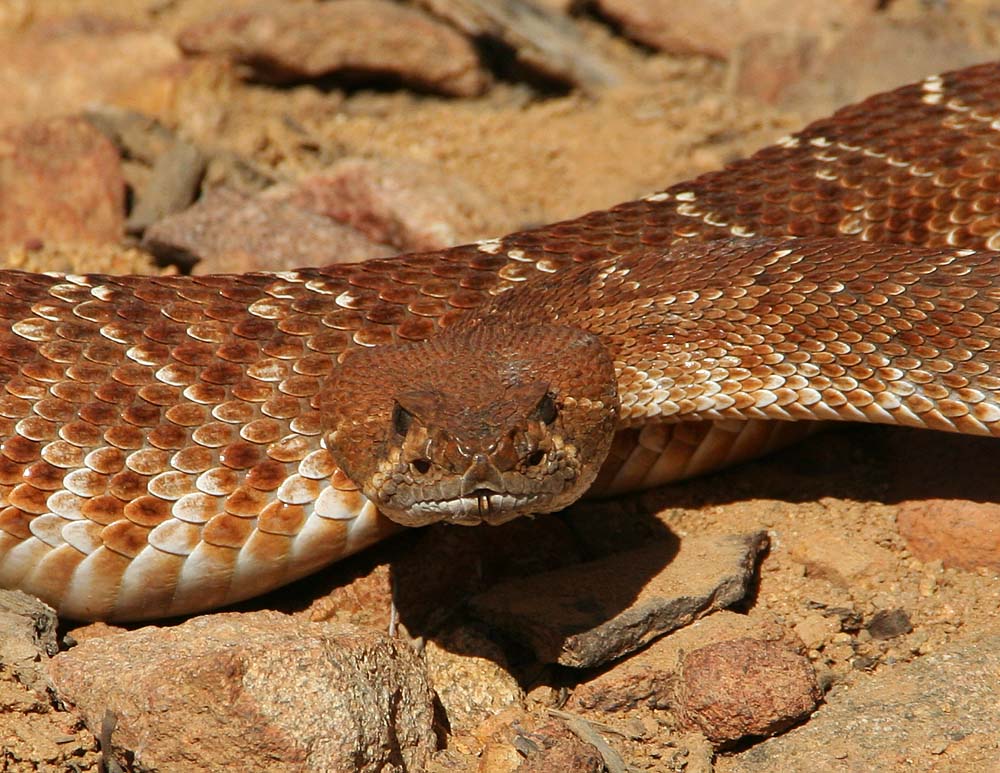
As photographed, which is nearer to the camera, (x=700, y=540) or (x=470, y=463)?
(x=470, y=463)

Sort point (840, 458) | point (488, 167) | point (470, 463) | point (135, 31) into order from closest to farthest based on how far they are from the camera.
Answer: point (470, 463), point (840, 458), point (488, 167), point (135, 31)

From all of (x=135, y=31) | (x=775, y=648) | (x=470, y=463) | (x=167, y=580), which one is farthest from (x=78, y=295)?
(x=135, y=31)

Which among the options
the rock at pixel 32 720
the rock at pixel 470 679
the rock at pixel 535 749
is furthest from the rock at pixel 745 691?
the rock at pixel 32 720

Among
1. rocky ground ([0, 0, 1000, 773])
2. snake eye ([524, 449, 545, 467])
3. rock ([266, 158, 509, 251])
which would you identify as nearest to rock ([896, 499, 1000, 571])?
rocky ground ([0, 0, 1000, 773])

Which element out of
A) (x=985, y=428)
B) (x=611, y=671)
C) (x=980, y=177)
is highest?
(x=980, y=177)

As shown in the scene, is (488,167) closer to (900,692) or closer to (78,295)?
(78,295)

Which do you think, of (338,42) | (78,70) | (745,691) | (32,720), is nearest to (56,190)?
(78,70)
